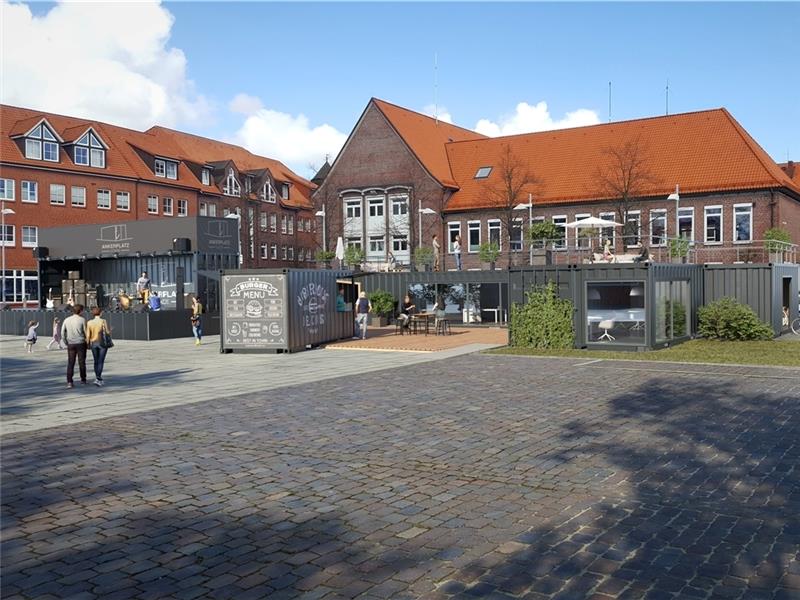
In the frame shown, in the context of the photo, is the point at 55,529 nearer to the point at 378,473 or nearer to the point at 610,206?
the point at 378,473

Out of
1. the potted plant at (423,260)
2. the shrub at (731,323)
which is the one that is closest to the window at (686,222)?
the potted plant at (423,260)

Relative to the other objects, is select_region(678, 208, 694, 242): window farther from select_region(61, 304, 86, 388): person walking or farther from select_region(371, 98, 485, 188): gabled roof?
select_region(61, 304, 86, 388): person walking

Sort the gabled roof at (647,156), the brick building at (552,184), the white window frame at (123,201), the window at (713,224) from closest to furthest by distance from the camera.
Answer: the brick building at (552,184) → the window at (713,224) → the gabled roof at (647,156) → the white window frame at (123,201)

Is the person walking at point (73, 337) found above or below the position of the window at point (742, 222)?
below

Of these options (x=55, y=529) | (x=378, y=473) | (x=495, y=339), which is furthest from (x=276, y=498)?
(x=495, y=339)

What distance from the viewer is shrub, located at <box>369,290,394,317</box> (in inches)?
1462

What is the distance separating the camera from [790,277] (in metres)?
31.7

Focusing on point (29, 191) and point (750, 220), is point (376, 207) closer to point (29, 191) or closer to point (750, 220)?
point (750, 220)

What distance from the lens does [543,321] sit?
80.9 feet

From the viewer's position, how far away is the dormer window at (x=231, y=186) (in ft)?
245

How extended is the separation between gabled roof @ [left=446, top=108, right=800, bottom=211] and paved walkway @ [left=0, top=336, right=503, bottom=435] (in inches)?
974

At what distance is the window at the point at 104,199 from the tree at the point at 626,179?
37.3 m

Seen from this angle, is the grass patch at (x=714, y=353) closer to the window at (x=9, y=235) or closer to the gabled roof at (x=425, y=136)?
the gabled roof at (x=425, y=136)

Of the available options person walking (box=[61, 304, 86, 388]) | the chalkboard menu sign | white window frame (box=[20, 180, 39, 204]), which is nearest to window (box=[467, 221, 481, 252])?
the chalkboard menu sign
